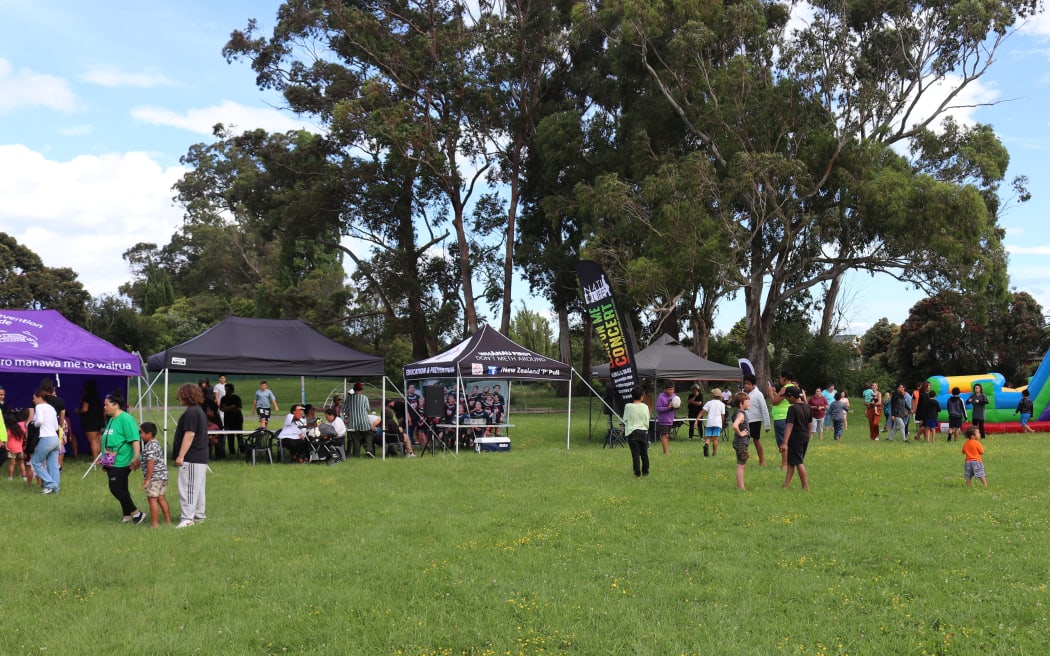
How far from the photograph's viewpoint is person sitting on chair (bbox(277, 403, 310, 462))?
15688 millimetres

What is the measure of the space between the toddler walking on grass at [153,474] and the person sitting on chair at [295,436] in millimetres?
6294

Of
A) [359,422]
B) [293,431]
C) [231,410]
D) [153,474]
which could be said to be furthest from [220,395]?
[153,474]

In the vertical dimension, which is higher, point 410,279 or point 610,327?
point 410,279

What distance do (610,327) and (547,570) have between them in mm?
11617

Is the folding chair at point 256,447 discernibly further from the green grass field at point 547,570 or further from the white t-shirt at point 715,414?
the white t-shirt at point 715,414

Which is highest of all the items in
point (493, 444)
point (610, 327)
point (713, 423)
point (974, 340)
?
point (974, 340)

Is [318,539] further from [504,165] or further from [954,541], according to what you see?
[504,165]

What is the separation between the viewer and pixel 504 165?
125 ft

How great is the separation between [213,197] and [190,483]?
65398mm

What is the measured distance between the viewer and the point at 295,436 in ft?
51.5

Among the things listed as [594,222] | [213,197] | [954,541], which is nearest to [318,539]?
[954,541]

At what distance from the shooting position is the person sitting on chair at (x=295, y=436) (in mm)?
15688

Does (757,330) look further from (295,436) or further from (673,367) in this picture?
(295,436)

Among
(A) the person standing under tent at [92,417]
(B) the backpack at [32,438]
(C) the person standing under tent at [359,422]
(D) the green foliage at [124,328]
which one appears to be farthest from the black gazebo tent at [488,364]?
(D) the green foliage at [124,328]
